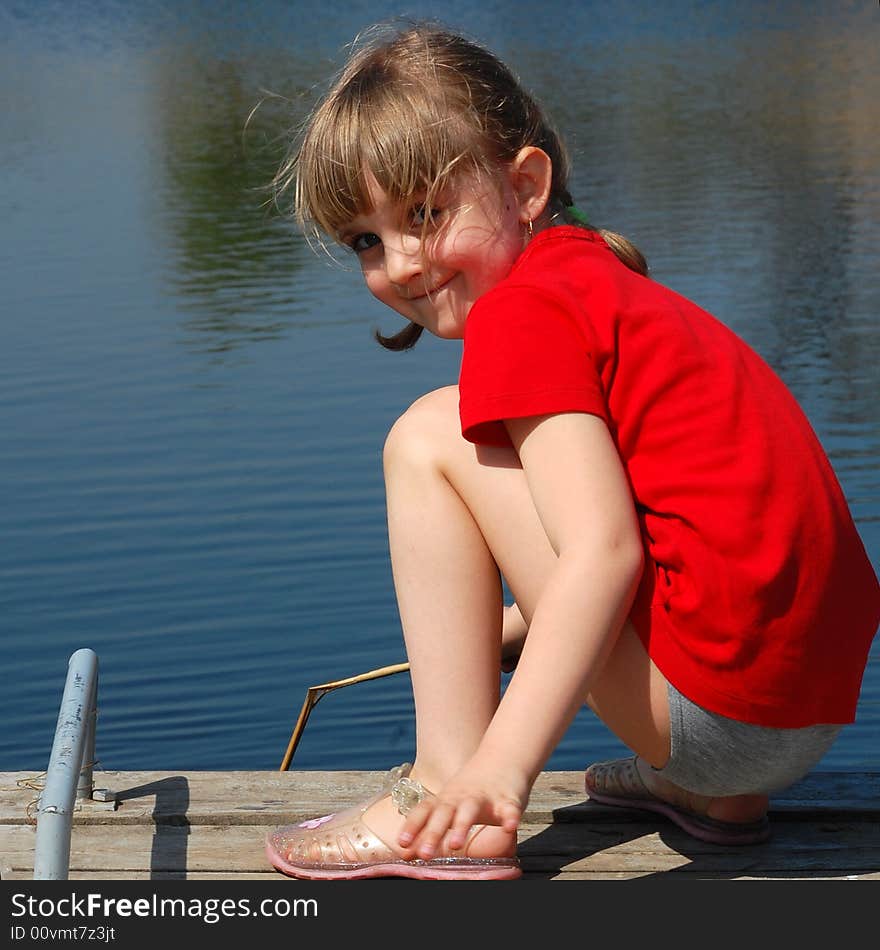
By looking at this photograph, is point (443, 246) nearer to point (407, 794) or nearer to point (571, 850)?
point (407, 794)

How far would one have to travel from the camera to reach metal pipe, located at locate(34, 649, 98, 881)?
69.5 inches

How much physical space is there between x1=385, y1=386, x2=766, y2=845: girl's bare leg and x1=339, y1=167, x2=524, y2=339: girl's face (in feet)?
0.49

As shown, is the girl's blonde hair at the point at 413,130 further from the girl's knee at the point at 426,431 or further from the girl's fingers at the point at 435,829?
the girl's fingers at the point at 435,829

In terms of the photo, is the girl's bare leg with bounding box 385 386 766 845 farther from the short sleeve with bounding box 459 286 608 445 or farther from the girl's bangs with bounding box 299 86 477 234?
the girl's bangs with bounding box 299 86 477 234

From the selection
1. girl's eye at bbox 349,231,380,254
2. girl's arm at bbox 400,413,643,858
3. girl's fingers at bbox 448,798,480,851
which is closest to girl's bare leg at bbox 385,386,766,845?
girl's arm at bbox 400,413,643,858

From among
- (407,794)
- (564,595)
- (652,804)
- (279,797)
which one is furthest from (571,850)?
(564,595)

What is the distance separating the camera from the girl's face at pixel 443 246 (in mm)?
1946

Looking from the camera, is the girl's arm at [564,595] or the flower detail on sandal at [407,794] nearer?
the girl's arm at [564,595]

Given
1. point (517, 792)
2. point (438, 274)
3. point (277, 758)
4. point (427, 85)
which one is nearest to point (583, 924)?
point (517, 792)

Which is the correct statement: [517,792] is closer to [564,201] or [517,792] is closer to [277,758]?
[564,201]

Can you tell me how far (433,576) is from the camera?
1.89 m

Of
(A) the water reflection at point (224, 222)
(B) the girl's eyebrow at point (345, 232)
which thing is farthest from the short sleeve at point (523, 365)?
(A) the water reflection at point (224, 222)

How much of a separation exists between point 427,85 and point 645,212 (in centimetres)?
914

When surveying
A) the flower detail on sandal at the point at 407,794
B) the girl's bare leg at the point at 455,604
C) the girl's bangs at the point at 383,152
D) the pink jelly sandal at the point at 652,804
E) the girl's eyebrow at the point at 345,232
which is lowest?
the pink jelly sandal at the point at 652,804
